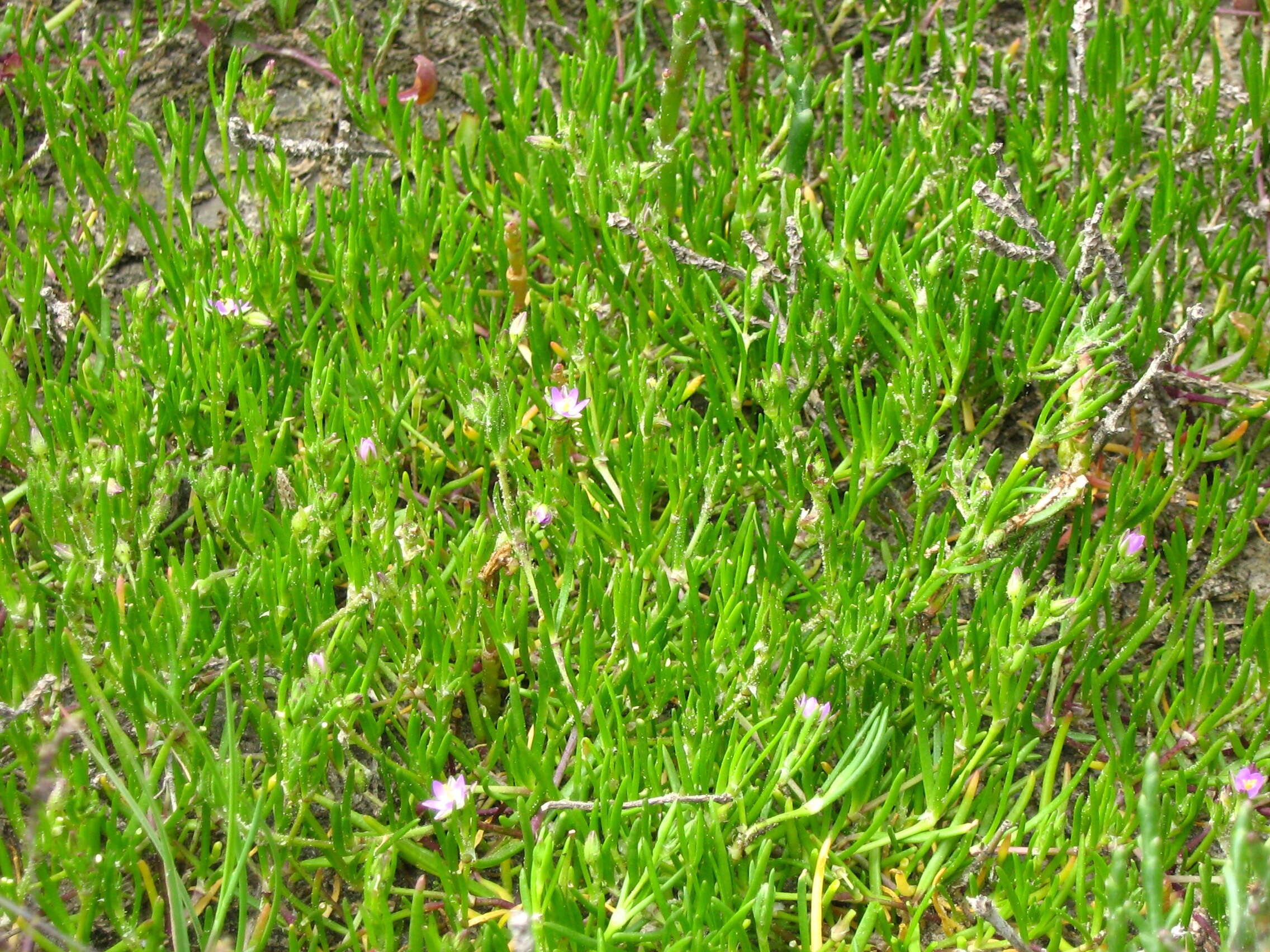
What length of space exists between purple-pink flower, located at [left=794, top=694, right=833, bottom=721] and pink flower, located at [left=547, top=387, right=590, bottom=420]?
583 millimetres

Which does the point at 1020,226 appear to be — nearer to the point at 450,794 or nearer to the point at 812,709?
the point at 812,709

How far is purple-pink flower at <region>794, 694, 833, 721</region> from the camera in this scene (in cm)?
157

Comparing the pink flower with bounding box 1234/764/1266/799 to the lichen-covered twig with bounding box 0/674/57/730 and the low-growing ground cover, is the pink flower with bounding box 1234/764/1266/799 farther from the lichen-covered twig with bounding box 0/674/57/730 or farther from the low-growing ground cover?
the lichen-covered twig with bounding box 0/674/57/730

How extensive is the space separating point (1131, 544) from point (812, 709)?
0.57 m

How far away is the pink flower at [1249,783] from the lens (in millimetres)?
1621

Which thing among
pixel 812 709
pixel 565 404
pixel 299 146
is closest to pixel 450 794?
pixel 812 709

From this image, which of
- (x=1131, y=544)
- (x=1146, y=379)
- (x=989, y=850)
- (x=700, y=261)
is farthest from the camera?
(x=700, y=261)

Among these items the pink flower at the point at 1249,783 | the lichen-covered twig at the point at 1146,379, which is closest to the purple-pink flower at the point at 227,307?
the lichen-covered twig at the point at 1146,379

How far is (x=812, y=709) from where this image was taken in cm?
157

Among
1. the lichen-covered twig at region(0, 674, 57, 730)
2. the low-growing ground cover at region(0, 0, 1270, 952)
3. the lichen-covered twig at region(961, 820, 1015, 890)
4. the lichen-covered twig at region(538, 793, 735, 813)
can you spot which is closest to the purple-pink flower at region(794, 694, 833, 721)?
the low-growing ground cover at region(0, 0, 1270, 952)

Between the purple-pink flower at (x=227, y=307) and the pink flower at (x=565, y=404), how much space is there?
61 centimetres

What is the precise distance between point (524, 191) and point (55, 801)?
1.36 metres

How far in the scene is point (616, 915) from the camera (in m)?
1.46

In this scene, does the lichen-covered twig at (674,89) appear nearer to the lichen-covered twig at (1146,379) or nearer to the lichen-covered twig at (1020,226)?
the lichen-covered twig at (1020,226)
